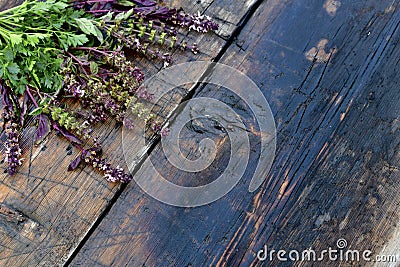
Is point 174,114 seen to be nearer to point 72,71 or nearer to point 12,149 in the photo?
point 72,71

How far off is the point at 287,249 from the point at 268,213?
0.13 metres

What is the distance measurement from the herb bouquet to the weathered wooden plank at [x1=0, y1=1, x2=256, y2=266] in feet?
0.13

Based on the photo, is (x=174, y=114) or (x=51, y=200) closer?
(x=51, y=200)

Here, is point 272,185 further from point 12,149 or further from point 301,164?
point 12,149

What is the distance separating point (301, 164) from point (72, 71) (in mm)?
871

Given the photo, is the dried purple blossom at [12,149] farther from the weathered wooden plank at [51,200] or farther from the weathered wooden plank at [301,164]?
the weathered wooden plank at [301,164]

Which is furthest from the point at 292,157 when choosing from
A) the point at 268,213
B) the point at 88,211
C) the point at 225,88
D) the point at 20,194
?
the point at 20,194

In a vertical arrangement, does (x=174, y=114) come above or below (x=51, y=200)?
above

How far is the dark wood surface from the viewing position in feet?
5.56

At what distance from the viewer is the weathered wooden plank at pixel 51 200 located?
1.70m

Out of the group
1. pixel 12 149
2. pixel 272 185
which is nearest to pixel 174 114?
pixel 272 185

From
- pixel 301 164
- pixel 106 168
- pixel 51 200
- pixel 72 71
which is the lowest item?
pixel 51 200

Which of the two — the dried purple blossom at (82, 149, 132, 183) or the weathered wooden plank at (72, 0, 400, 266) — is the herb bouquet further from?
the weathered wooden plank at (72, 0, 400, 266)

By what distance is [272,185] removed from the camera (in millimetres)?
1762
